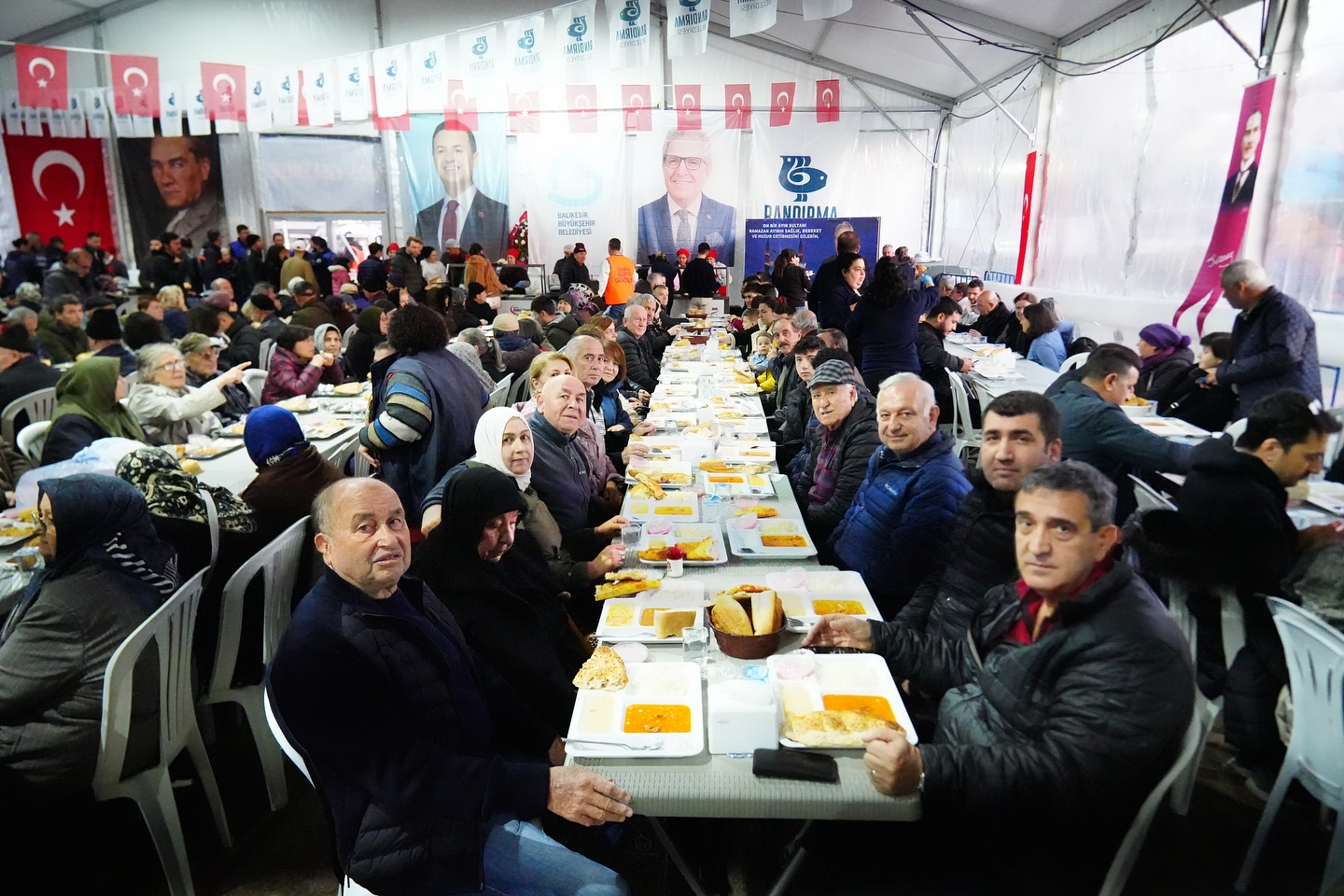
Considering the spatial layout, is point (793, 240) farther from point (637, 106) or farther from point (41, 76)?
point (41, 76)

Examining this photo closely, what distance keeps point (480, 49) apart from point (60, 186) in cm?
1097

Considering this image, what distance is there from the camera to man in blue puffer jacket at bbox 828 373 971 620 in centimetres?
264

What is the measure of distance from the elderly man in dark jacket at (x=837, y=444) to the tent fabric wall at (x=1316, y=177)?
4354 millimetres

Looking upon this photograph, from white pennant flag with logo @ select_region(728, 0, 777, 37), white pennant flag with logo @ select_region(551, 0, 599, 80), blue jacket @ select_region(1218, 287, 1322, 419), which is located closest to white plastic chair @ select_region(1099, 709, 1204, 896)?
blue jacket @ select_region(1218, 287, 1322, 419)

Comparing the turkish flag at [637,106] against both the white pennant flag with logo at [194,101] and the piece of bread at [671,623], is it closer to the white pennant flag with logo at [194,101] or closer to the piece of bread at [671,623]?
the white pennant flag with logo at [194,101]

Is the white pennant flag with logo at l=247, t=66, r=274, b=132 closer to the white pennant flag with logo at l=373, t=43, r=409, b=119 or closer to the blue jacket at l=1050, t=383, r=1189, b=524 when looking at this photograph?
the white pennant flag with logo at l=373, t=43, r=409, b=119

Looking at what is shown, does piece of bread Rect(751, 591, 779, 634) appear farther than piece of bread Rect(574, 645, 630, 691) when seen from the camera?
Yes

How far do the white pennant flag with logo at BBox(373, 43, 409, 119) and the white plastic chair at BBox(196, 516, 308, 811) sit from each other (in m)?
9.00

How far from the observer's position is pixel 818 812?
163 centimetres

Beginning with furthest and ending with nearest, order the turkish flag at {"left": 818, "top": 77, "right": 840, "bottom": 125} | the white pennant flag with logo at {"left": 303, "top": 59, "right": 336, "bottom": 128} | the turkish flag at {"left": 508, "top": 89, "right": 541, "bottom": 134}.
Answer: the turkish flag at {"left": 508, "top": 89, "right": 541, "bottom": 134} < the turkish flag at {"left": 818, "top": 77, "right": 840, "bottom": 125} < the white pennant flag with logo at {"left": 303, "top": 59, "right": 336, "bottom": 128}

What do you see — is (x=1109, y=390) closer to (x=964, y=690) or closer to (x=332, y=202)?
(x=964, y=690)

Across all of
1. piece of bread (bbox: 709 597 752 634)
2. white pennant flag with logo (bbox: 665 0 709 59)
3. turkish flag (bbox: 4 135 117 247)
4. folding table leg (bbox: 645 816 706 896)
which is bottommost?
folding table leg (bbox: 645 816 706 896)

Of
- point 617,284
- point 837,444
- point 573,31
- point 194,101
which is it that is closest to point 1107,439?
point 837,444

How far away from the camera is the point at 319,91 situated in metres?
10.6
